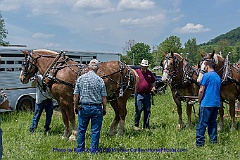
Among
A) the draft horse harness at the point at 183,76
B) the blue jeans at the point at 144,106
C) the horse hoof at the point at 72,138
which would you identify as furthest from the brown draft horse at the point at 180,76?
the horse hoof at the point at 72,138

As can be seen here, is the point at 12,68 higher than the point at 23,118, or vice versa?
the point at 12,68

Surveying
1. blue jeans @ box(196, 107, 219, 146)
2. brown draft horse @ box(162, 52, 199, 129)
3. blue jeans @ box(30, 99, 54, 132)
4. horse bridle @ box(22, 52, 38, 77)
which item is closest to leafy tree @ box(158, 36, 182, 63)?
brown draft horse @ box(162, 52, 199, 129)

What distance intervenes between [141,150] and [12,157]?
8.28ft

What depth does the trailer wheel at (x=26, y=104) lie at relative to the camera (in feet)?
40.1

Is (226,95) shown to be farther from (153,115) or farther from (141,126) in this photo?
(153,115)

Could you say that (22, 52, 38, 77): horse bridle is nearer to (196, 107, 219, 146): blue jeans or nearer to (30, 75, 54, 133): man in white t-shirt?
(30, 75, 54, 133): man in white t-shirt

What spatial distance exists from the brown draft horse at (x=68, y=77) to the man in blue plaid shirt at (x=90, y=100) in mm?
1329

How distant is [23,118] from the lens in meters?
10.3

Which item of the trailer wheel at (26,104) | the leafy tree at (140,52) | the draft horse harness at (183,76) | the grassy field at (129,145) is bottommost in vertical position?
the grassy field at (129,145)

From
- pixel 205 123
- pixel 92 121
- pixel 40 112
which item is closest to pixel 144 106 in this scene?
pixel 205 123

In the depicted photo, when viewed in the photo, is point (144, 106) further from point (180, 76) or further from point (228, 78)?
point (228, 78)

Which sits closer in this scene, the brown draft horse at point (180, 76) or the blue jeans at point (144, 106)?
the brown draft horse at point (180, 76)

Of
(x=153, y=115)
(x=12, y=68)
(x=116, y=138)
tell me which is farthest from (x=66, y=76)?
(x=12, y=68)

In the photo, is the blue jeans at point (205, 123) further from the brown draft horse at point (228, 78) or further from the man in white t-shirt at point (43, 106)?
the man in white t-shirt at point (43, 106)
